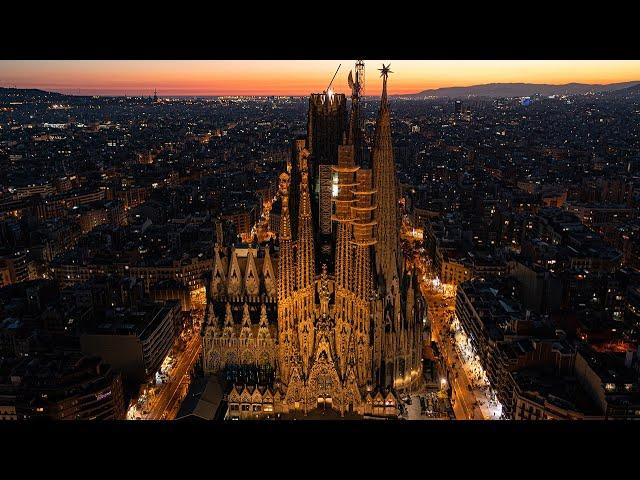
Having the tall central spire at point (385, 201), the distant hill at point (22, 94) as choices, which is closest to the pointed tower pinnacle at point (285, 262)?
the tall central spire at point (385, 201)

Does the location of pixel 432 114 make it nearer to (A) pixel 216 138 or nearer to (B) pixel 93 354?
(A) pixel 216 138

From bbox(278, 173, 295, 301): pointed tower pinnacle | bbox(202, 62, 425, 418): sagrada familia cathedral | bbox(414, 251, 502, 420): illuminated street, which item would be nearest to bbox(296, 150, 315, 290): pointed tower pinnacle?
bbox(202, 62, 425, 418): sagrada familia cathedral

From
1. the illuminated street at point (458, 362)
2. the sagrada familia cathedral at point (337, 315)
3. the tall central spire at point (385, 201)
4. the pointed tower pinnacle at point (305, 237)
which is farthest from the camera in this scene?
the illuminated street at point (458, 362)

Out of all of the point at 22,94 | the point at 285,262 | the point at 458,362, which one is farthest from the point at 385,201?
the point at 22,94

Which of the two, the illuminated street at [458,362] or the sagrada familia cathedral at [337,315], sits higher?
the sagrada familia cathedral at [337,315]

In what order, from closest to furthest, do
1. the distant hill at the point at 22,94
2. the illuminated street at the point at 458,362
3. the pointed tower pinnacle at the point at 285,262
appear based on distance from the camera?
the pointed tower pinnacle at the point at 285,262 < the illuminated street at the point at 458,362 < the distant hill at the point at 22,94

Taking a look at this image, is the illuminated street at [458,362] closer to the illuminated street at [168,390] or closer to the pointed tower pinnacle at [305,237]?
the pointed tower pinnacle at [305,237]
